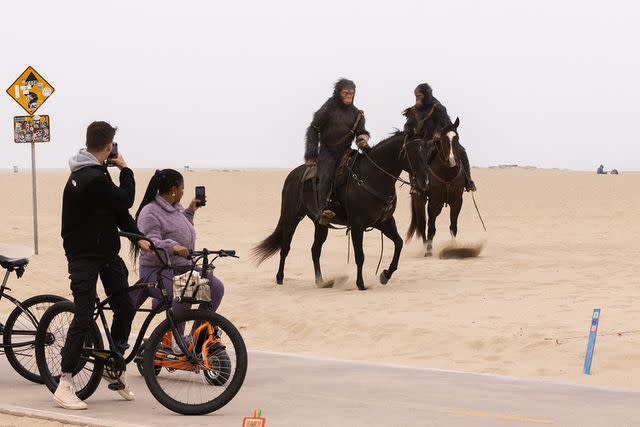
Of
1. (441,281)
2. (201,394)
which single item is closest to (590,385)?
→ (201,394)

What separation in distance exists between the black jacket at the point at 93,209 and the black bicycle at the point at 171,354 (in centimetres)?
16

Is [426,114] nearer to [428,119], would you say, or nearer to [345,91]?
[428,119]

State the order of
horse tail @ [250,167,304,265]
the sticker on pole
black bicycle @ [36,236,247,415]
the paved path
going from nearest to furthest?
the paved path < black bicycle @ [36,236,247,415] < horse tail @ [250,167,304,265] < the sticker on pole

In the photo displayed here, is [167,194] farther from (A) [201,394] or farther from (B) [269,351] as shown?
(B) [269,351]

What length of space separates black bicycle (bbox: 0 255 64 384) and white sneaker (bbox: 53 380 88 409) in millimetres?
1112

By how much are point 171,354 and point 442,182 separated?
1407 cm

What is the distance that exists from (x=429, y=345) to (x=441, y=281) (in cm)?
590

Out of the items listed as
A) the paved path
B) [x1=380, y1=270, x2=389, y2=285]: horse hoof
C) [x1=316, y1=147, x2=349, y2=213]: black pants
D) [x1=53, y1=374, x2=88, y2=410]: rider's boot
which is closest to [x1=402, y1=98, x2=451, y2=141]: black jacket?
[x1=316, y1=147, x2=349, y2=213]: black pants

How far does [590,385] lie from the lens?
33.4ft

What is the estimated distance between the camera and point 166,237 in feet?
32.3

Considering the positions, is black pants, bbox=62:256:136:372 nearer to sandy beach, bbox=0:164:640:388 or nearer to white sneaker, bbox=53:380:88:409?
white sneaker, bbox=53:380:88:409

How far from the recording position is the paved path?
27.7 ft

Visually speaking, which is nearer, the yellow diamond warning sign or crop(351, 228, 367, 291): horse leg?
crop(351, 228, 367, 291): horse leg

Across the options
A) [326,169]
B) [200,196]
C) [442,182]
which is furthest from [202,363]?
[442,182]
